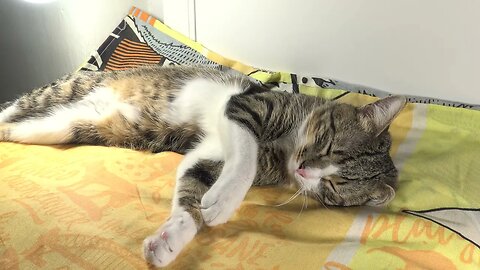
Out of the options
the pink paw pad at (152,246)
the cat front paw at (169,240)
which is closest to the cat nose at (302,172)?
the cat front paw at (169,240)

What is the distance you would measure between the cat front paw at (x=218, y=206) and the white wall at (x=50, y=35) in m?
1.23

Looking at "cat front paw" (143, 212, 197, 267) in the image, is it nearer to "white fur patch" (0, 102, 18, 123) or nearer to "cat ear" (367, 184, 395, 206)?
"cat ear" (367, 184, 395, 206)

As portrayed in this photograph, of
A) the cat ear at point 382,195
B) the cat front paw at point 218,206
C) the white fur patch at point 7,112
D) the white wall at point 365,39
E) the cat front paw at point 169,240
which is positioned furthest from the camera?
the white fur patch at point 7,112

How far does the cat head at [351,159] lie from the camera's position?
50.8 inches

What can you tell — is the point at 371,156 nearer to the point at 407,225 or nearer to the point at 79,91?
the point at 407,225

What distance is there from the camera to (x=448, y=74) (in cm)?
158

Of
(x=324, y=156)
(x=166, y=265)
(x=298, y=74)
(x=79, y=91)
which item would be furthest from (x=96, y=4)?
(x=166, y=265)

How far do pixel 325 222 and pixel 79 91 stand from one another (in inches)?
39.9

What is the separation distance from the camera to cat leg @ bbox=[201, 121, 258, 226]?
114 cm

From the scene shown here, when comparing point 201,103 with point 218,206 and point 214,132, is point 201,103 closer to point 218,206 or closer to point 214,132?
point 214,132

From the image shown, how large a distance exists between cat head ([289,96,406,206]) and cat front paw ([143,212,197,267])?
36cm

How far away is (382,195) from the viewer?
4.17 feet

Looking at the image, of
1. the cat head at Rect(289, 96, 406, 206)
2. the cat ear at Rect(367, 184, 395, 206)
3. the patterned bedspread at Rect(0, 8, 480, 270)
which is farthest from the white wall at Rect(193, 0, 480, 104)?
the cat ear at Rect(367, 184, 395, 206)

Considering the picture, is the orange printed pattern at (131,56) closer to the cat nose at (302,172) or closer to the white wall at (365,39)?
the white wall at (365,39)
